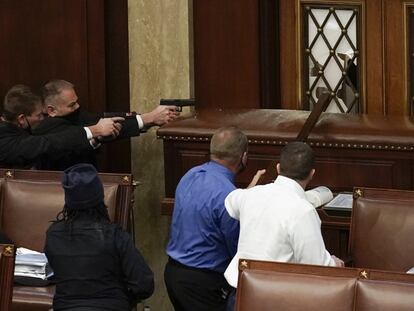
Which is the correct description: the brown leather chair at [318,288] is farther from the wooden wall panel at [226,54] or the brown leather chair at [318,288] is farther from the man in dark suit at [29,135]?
the wooden wall panel at [226,54]

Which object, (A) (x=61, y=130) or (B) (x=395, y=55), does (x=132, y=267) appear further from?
(B) (x=395, y=55)

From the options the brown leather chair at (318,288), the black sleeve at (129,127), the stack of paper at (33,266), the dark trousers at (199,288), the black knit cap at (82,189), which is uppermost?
the black sleeve at (129,127)

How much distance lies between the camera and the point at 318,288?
14.3ft

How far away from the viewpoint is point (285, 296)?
438 centimetres

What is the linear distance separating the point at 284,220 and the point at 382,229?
0.86 m

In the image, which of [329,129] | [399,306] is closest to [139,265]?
[399,306]

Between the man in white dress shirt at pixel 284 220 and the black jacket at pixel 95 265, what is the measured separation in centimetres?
42

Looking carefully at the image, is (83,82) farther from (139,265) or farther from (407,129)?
(139,265)

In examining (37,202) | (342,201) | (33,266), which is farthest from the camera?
(37,202)

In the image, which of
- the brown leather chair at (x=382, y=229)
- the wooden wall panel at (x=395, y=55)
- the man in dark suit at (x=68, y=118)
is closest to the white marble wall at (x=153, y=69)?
the man in dark suit at (x=68, y=118)

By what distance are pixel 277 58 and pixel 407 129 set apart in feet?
3.82

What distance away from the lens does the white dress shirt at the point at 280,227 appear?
473 centimetres

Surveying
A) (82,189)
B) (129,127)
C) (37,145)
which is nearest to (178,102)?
(129,127)

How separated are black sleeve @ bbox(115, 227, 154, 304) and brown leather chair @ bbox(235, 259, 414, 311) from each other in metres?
0.52
